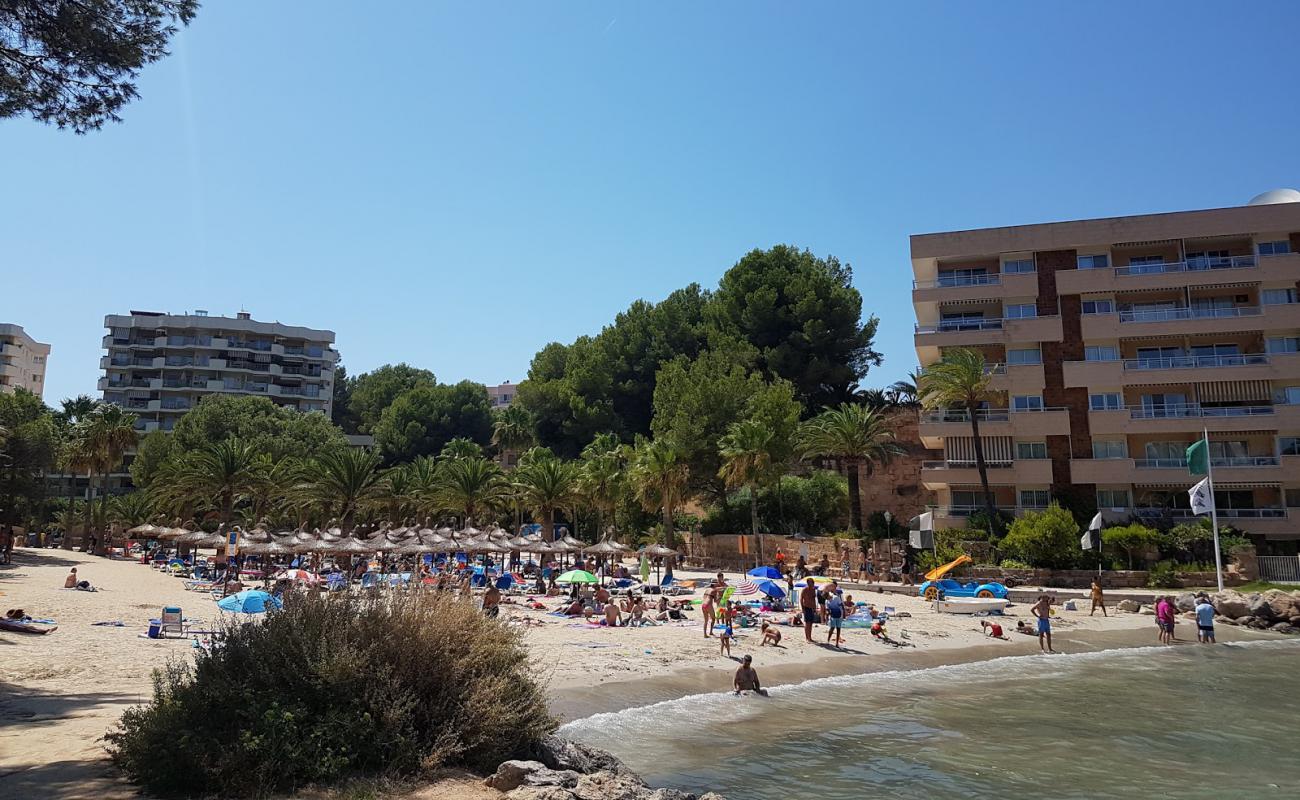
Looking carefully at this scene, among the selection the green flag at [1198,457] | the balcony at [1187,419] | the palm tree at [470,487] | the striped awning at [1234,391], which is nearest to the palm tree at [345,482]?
the palm tree at [470,487]

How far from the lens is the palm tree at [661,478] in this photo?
4409 centimetres

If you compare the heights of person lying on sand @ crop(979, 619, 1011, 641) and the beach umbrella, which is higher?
the beach umbrella

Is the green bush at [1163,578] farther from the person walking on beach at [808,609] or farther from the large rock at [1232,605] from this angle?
the person walking on beach at [808,609]

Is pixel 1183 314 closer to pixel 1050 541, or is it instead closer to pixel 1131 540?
pixel 1131 540

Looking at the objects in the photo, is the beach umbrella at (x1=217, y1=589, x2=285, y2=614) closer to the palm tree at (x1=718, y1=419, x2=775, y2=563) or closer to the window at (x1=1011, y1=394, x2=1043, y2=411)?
the palm tree at (x1=718, y1=419, x2=775, y2=563)

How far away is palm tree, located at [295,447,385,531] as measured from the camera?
47.4m

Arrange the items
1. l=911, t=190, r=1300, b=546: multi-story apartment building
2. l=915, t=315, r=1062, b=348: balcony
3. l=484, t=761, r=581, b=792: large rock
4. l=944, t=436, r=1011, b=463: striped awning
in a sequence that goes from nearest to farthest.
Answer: l=484, t=761, r=581, b=792: large rock < l=911, t=190, r=1300, b=546: multi-story apartment building < l=944, t=436, r=1011, b=463: striped awning < l=915, t=315, r=1062, b=348: balcony

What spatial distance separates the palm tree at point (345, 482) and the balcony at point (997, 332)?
32.1m

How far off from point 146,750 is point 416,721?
242cm

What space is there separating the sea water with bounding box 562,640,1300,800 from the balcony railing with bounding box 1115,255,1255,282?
1092 inches

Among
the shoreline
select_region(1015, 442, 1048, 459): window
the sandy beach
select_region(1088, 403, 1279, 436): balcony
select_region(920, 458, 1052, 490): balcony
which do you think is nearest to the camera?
the sandy beach

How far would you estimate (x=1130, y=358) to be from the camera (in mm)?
43094

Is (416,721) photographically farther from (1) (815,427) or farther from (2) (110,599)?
(1) (815,427)

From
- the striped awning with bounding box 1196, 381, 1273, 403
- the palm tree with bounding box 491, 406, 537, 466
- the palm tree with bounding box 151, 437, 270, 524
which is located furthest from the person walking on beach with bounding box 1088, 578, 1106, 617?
the palm tree with bounding box 491, 406, 537, 466
